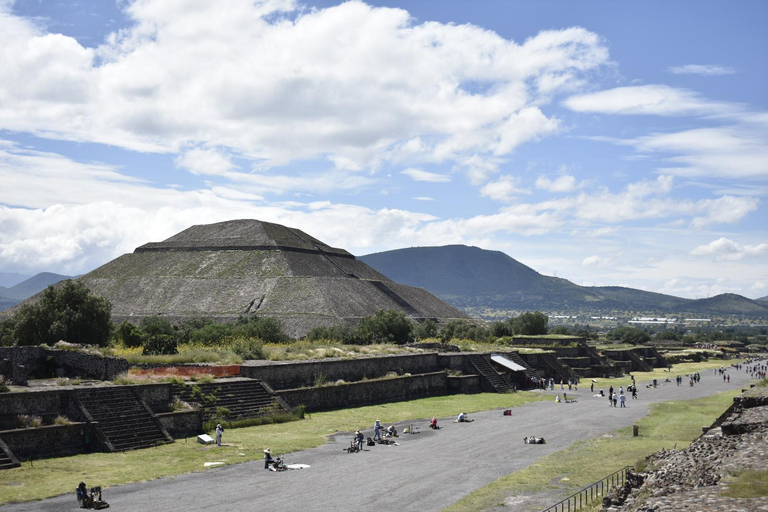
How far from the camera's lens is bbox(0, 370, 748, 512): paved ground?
68.0ft

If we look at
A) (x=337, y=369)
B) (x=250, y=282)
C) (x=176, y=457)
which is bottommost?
(x=176, y=457)

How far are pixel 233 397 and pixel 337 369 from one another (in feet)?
33.6

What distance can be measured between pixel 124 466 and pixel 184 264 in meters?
109

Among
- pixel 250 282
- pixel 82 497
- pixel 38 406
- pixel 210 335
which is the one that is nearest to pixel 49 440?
pixel 38 406

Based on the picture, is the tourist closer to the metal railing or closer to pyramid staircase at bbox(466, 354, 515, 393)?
the metal railing

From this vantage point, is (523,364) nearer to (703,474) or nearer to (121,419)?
(121,419)

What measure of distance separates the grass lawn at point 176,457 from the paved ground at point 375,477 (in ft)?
3.19

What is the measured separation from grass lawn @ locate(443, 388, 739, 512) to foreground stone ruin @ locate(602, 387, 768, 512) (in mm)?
3138

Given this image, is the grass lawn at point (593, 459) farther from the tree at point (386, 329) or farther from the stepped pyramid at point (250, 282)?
the stepped pyramid at point (250, 282)

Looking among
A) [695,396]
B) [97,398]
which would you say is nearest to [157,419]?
[97,398]

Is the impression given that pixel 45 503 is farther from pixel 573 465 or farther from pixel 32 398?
pixel 573 465

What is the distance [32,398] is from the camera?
27.1m

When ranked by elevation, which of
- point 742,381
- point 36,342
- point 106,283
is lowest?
point 742,381

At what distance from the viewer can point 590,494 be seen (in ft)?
69.7
